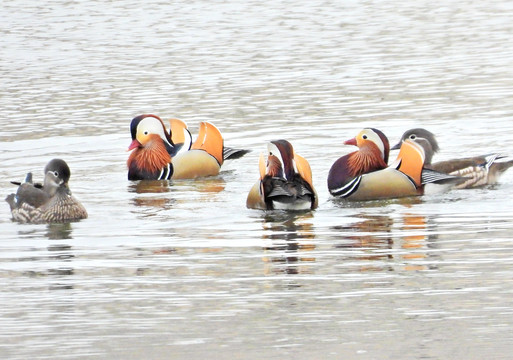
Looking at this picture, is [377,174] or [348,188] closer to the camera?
[348,188]

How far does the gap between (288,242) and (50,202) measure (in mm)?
2836

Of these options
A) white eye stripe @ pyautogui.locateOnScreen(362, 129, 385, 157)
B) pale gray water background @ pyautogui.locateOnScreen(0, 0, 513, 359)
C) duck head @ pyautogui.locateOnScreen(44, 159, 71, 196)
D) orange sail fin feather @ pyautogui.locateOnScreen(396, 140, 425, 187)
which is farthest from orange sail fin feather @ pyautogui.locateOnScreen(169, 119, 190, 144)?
orange sail fin feather @ pyautogui.locateOnScreen(396, 140, 425, 187)

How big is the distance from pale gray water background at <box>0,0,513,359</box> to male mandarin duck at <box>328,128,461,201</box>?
25cm

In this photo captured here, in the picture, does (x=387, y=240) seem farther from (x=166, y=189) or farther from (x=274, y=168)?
(x=166, y=189)

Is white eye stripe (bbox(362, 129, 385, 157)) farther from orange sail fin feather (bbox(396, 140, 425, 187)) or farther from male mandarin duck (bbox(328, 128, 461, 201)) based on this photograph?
orange sail fin feather (bbox(396, 140, 425, 187))

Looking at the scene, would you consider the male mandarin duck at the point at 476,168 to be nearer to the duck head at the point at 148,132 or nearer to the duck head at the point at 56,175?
the duck head at the point at 148,132

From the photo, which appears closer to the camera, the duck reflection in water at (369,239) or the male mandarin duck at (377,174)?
the duck reflection in water at (369,239)

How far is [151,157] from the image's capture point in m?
16.6

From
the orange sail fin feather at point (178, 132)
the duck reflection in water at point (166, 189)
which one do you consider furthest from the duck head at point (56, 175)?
the orange sail fin feather at point (178, 132)

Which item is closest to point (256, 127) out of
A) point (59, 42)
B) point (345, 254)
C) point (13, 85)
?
point (13, 85)

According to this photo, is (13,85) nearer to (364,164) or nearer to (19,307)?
(364,164)

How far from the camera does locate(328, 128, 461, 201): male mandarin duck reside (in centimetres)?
1427

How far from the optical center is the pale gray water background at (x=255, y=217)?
333 inches

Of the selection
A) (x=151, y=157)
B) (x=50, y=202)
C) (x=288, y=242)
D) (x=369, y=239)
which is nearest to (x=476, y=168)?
(x=369, y=239)
